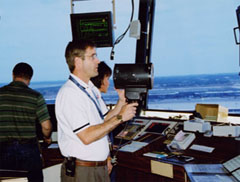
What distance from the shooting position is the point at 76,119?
160 centimetres

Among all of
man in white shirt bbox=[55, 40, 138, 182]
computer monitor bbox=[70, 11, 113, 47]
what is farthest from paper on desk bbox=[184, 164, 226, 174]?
computer monitor bbox=[70, 11, 113, 47]

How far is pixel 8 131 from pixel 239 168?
6.16ft

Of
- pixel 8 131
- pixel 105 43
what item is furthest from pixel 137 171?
pixel 105 43

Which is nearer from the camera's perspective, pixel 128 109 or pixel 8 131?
pixel 128 109

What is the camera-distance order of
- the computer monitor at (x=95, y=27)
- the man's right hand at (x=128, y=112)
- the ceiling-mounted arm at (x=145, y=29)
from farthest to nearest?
the ceiling-mounted arm at (x=145, y=29) → the computer monitor at (x=95, y=27) → the man's right hand at (x=128, y=112)

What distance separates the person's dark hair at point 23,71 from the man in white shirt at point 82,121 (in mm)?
880

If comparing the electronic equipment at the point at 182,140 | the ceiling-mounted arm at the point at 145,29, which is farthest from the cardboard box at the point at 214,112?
the ceiling-mounted arm at the point at 145,29

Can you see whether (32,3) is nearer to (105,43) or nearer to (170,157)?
(105,43)

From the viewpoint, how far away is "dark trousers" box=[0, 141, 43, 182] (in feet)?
8.16

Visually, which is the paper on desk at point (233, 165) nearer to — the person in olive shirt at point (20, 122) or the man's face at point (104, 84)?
the man's face at point (104, 84)

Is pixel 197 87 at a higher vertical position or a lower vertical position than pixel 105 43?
lower

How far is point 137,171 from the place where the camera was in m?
2.45

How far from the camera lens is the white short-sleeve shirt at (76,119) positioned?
1616 mm

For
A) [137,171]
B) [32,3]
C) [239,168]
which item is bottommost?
[137,171]
